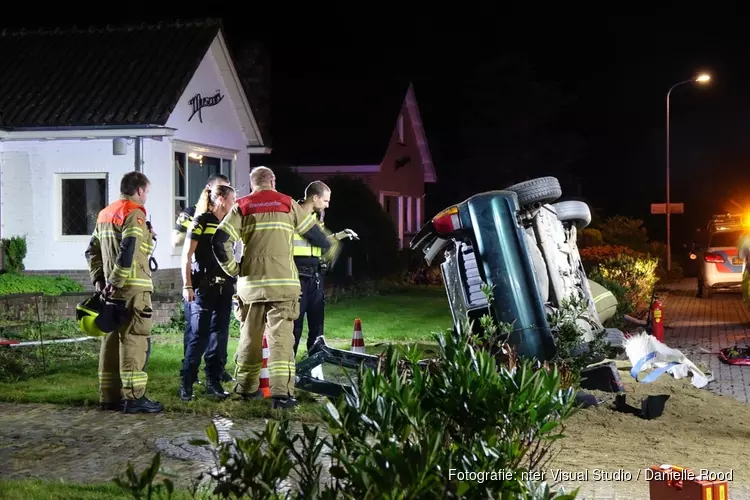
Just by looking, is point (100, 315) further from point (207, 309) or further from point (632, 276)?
point (632, 276)

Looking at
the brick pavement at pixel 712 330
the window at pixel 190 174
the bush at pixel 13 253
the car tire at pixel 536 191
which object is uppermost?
the window at pixel 190 174

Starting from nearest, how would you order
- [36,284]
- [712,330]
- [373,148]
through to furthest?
[712,330]
[36,284]
[373,148]

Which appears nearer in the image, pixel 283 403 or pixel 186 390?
pixel 283 403

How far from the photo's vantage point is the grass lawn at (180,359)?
805 cm

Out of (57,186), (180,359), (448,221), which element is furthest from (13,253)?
(448,221)

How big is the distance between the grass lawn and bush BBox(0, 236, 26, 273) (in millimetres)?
3435

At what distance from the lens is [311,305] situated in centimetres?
973

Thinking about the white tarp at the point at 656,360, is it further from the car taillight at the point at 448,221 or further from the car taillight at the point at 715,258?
the car taillight at the point at 715,258

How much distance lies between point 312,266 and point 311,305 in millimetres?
419

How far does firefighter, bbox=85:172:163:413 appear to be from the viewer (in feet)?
25.5

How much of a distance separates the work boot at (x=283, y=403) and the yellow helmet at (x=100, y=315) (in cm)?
135

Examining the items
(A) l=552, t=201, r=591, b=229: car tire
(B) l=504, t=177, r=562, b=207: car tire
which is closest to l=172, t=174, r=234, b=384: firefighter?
(B) l=504, t=177, r=562, b=207: car tire

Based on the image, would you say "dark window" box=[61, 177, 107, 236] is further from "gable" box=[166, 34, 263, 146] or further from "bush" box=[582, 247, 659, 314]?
"bush" box=[582, 247, 659, 314]

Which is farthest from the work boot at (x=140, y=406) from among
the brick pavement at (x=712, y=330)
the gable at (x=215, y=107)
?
the gable at (x=215, y=107)
